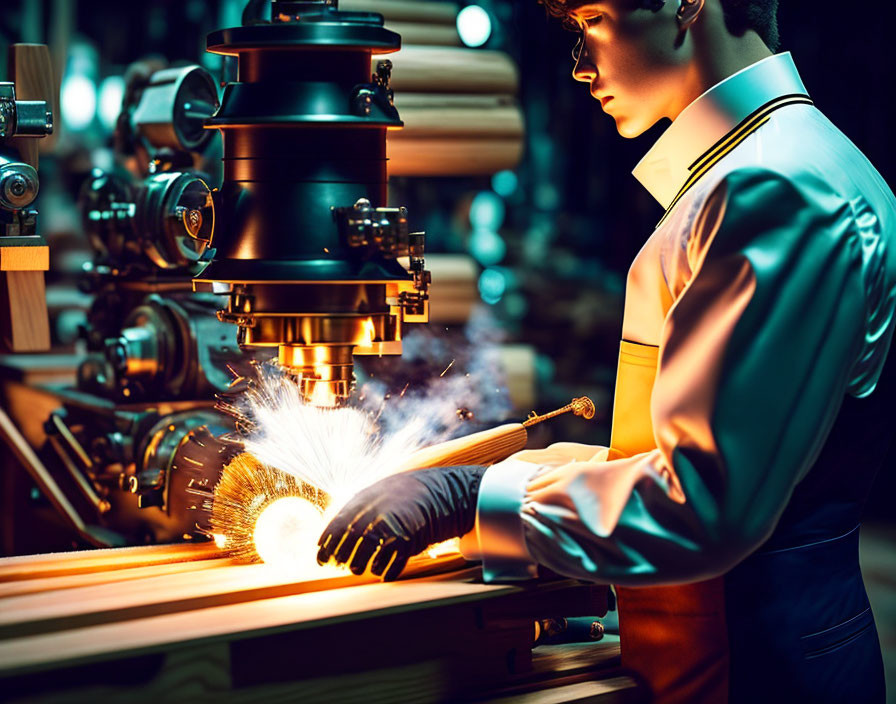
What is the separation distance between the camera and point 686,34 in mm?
1979

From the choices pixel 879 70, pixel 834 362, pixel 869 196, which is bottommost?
pixel 834 362

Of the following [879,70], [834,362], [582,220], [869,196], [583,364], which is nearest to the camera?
[834,362]

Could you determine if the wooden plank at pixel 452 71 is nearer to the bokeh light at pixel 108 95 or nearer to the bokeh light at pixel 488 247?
the bokeh light at pixel 488 247

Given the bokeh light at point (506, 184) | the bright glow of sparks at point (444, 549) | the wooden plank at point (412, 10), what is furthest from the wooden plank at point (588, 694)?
the bokeh light at point (506, 184)

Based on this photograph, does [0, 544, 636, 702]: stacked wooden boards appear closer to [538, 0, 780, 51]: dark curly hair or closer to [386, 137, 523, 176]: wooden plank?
[538, 0, 780, 51]: dark curly hair

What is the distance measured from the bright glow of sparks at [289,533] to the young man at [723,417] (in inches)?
7.8

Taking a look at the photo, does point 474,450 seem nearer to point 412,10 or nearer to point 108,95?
point 412,10

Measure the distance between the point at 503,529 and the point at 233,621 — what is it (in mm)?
454

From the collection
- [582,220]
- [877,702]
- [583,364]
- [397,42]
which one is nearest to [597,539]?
[877,702]

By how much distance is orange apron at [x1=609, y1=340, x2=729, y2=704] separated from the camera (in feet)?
6.15

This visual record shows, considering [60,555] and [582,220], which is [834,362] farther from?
[582,220]

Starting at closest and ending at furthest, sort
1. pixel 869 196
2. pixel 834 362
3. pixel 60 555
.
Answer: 1. pixel 834 362
2. pixel 869 196
3. pixel 60 555

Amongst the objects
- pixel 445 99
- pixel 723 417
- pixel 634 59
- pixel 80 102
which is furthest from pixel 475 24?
pixel 80 102

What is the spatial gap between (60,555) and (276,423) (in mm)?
475
